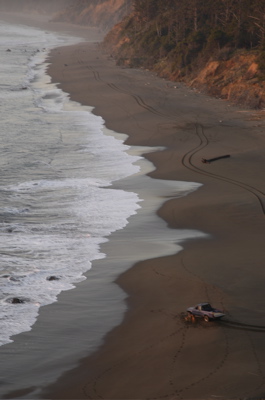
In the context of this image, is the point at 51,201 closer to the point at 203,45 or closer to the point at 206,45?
the point at 206,45

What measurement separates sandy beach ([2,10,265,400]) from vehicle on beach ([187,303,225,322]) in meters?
0.14

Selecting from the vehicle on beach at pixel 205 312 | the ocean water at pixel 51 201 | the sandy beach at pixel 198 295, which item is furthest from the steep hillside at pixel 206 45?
the vehicle on beach at pixel 205 312

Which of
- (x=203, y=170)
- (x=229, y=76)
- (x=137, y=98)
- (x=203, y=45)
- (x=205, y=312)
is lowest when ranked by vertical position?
(x=203, y=170)

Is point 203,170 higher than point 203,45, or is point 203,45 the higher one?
point 203,45

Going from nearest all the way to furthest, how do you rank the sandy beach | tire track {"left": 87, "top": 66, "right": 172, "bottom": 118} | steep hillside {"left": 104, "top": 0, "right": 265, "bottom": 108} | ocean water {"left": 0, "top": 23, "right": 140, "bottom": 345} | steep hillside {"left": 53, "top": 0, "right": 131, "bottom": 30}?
1. the sandy beach
2. ocean water {"left": 0, "top": 23, "right": 140, "bottom": 345}
3. tire track {"left": 87, "top": 66, "right": 172, "bottom": 118}
4. steep hillside {"left": 104, "top": 0, "right": 265, "bottom": 108}
5. steep hillside {"left": 53, "top": 0, "right": 131, "bottom": 30}

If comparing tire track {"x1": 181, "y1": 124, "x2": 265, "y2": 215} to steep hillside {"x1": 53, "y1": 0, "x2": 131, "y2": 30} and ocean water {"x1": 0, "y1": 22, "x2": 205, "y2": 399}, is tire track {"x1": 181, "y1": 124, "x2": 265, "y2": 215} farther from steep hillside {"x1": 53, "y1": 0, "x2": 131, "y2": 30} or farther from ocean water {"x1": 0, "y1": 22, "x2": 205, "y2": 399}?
steep hillside {"x1": 53, "y1": 0, "x2": 131, "y2": 30}

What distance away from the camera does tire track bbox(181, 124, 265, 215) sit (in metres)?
22.3

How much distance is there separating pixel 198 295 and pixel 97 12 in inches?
5888

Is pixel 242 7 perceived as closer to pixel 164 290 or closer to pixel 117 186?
pixel 117 186

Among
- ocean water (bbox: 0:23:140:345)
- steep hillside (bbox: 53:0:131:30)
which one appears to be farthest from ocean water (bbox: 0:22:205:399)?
steep hillside (bbox: 53:0:131:30)

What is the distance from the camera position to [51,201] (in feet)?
73.0

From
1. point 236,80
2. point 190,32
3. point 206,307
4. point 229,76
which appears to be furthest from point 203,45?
point 206,307

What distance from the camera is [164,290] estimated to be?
49.0 feet

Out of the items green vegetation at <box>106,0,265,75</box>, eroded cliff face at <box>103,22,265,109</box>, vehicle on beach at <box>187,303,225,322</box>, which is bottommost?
vehicle on beach at <box>187,303,225,322</box>
